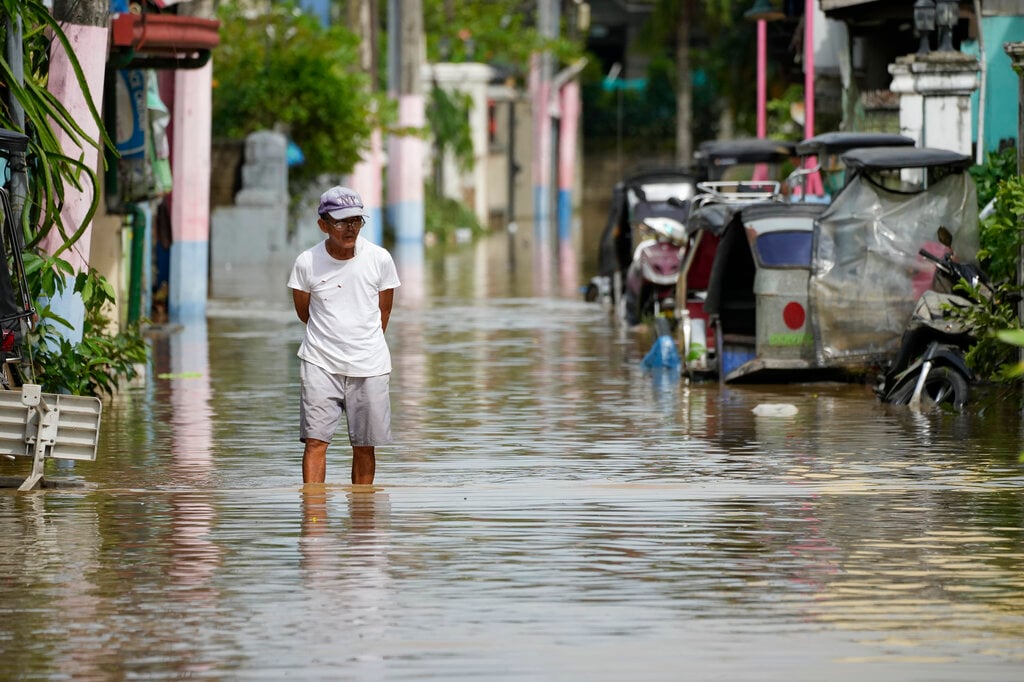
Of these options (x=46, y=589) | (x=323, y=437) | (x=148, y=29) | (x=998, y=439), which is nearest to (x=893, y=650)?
(x=46, y=589)

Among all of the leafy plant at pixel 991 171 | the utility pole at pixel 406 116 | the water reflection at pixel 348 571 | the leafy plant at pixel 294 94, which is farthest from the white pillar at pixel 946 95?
the utility pole at pixel 406 116

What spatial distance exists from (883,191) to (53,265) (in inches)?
249

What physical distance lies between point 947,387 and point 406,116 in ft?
106

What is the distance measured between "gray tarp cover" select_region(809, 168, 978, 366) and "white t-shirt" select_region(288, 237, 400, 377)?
240 inches

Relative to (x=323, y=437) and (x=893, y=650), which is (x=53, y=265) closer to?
(x=323, y=437)

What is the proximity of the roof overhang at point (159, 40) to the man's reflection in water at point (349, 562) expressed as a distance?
672cm

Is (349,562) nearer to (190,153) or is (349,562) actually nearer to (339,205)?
(339,205)

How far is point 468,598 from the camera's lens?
27.9 feet

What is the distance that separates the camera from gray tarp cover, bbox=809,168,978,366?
1634cm

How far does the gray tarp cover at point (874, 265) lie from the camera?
16.3 meters

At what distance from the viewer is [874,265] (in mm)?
16359

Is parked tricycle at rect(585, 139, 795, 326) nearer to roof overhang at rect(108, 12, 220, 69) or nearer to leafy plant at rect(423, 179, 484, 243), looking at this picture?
roof overhang at rect(108, 12, 220, 69)

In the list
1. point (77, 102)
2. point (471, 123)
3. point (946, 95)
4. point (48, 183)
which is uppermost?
point (471, 123)

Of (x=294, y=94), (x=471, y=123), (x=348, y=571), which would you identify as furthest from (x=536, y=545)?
(x=471, y=123)
